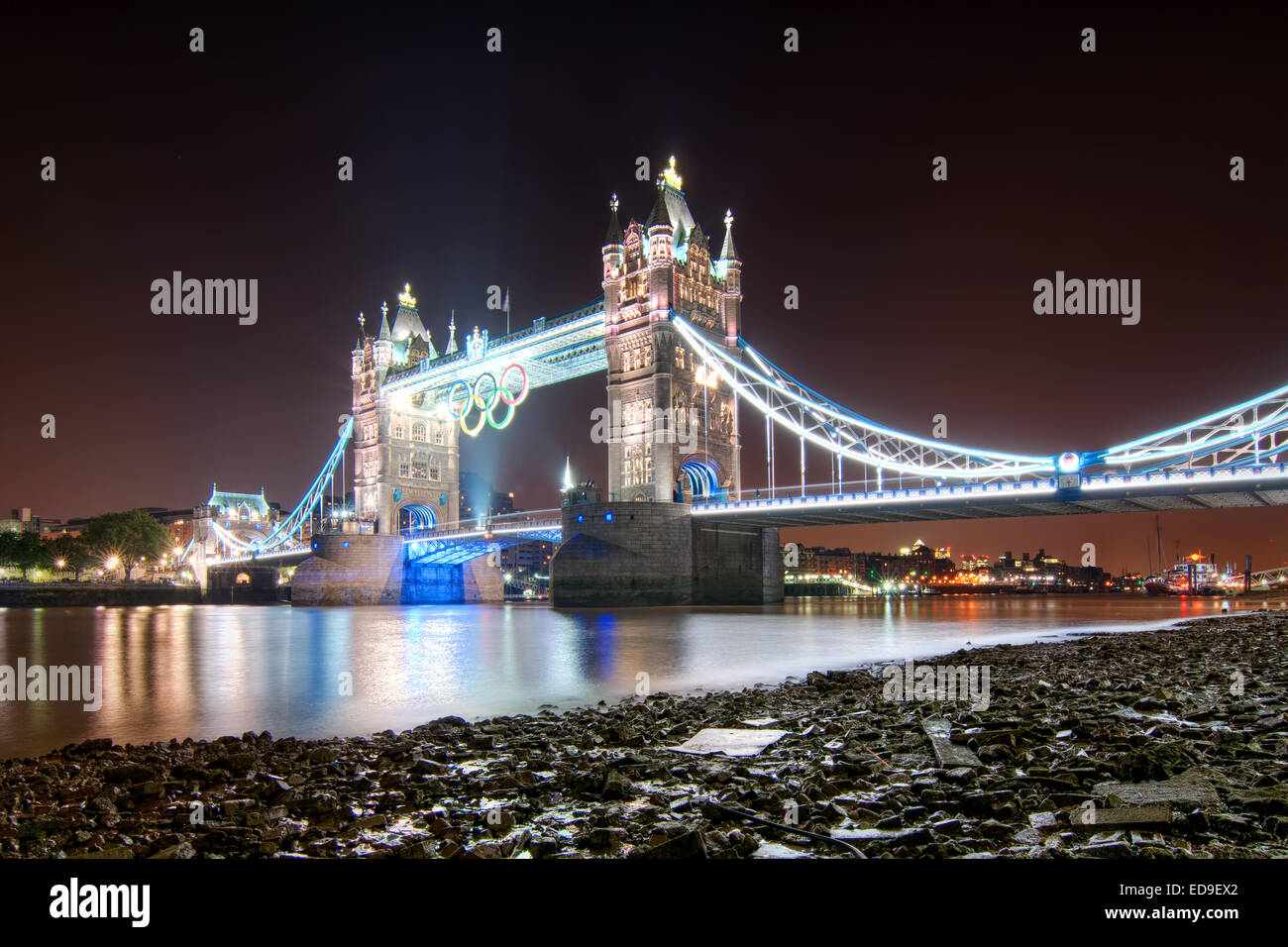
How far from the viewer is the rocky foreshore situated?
14.3ft

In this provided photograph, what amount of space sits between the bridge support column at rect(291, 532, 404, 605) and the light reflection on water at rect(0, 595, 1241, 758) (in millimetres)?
25702

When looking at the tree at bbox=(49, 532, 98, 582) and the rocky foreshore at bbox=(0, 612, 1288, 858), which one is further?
the tree at bbox=(49, 532, 98, 582)

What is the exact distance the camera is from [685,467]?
49.8 meters

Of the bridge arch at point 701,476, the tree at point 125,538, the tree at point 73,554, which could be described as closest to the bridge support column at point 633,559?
the bridge arch at point 701,476

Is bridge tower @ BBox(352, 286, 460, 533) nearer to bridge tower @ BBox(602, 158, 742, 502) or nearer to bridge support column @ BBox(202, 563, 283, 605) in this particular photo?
bridge support column @ BBox(202, 563, 283, 605)

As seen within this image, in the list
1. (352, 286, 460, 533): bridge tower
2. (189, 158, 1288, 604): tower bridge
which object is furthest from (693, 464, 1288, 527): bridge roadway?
(352, 286, 460, 533): bridge tower

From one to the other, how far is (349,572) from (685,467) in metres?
29.7

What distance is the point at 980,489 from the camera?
126 feet

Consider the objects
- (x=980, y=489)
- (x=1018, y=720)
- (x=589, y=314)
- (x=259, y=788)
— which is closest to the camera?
(x=259, y=788)

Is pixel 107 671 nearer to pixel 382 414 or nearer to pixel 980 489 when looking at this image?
pixel 980 489

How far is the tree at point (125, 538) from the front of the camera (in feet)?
264

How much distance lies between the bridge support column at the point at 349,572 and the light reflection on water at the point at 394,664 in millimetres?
25702

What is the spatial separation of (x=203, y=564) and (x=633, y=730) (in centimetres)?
10146
